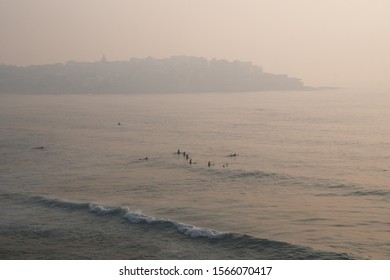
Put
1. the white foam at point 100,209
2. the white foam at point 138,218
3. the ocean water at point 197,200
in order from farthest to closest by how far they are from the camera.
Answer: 1. the white foam at point 100,209
2. the white foam at point 138,218
3. the ocean water at point 197,200

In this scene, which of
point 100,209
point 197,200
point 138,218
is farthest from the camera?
point 197,200

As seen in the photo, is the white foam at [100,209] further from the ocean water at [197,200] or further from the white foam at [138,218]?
the white foam at [138,218]

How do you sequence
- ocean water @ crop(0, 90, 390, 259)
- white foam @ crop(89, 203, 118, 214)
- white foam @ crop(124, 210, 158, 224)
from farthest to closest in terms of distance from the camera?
1. white foam @ crop(89, 203, 118, 214)
2. white foam @ crop(124, 210, 158, 224)
3. ocean water @ crop(0, 90, 390, 259)

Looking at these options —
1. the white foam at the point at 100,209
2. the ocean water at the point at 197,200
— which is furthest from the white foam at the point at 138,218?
the white foam at the point at 100,209

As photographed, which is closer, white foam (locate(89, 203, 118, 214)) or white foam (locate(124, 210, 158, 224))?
white foam (locate(124, 210, 158, 224))

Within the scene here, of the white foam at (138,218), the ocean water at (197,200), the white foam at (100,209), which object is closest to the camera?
the ocean water at (197,200)

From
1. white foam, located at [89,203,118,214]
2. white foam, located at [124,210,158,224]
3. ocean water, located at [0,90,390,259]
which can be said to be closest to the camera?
ocean water, located at [0,90,390,259]

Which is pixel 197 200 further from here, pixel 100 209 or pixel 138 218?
pixel 100 209

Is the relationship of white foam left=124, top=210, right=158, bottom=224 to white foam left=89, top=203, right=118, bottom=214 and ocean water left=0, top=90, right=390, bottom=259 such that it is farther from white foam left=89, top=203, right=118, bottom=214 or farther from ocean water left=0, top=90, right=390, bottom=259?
white foam left=89, top=203, right=118, bottom=214

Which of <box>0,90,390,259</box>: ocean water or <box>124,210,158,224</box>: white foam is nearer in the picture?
<box>0,90,390,259</box>: ocean water

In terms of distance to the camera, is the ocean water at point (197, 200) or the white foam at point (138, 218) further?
the white foam at point (138, 218)

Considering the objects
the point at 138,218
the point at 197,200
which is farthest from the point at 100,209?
the point at 197,200

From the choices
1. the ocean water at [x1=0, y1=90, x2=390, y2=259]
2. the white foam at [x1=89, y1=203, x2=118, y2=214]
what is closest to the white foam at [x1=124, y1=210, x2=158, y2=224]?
the ocean water at [x1=0, y1=90, x2=390, y2=259]

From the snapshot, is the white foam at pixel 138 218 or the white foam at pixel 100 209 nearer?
the white foam at pixel 138 218
